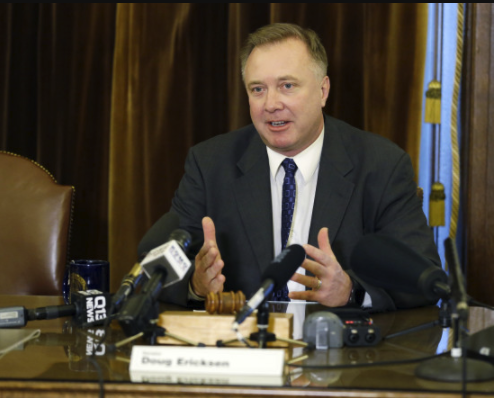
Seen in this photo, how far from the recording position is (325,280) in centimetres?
191

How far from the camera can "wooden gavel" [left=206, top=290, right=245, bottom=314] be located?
1.54 m

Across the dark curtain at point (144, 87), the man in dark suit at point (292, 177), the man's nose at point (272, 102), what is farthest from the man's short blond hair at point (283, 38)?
the dark curtain at point (144, 87)

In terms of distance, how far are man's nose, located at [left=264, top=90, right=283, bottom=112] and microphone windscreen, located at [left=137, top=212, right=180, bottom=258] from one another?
0.84 meters

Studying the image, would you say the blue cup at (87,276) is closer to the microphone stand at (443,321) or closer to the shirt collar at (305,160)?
the shirt collar at (305,160)

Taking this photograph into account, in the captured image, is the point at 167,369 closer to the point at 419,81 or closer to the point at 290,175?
the point at 290,175

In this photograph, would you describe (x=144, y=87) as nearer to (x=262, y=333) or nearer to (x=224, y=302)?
(x=224, y=302)

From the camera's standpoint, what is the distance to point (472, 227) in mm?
3031

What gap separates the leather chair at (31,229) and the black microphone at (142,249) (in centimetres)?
107

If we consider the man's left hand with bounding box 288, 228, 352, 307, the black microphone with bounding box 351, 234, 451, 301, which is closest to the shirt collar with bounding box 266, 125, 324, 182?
the man's left hand with bounding box 288, 228, 352, 307

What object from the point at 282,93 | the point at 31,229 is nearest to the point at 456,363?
the point at 282,93

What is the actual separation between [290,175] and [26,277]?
3.20 feet

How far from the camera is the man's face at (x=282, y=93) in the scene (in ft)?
8.00

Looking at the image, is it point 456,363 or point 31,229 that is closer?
point 456,363

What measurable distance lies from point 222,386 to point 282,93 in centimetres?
140
